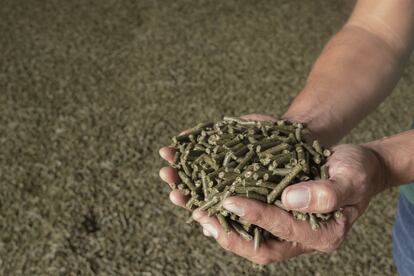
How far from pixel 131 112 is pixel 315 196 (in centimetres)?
277

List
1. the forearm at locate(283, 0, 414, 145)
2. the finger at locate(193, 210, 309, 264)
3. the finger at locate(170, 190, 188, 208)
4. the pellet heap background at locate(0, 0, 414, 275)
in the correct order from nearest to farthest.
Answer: the finger at locate(193, 210, 309, 264)
the finger at locate(170, 190, 188, 208)
the forearm at locate(283, 0, 414, 145)
the pellet heap background at locate(0, 0, 414, 275)

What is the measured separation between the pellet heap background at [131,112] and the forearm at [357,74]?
129 cm

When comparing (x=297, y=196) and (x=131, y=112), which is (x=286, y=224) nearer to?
(x=297, y=196)

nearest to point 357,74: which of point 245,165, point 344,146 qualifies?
point 344,146

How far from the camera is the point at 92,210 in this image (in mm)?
3635

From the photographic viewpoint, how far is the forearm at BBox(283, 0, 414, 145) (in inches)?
94.0

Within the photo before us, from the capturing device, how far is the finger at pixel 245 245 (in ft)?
6.44

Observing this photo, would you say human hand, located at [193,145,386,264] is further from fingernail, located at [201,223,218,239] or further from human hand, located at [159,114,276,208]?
human hand, located at [159,114,276,208]

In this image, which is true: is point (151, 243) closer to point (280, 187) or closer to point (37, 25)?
point (280, 187)

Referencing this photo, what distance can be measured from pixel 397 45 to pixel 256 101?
2062mm

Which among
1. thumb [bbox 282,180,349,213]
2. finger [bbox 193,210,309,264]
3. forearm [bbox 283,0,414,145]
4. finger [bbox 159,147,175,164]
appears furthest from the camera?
forearm [bbox 283,0,414,145]

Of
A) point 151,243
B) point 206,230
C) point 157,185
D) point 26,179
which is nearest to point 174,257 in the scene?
point 151,243

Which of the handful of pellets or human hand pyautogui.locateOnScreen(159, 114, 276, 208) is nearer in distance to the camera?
the handful of pellets

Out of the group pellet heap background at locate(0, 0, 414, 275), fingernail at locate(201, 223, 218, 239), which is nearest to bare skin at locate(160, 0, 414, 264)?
fingernail at locate(201, 223, 218, 239)
